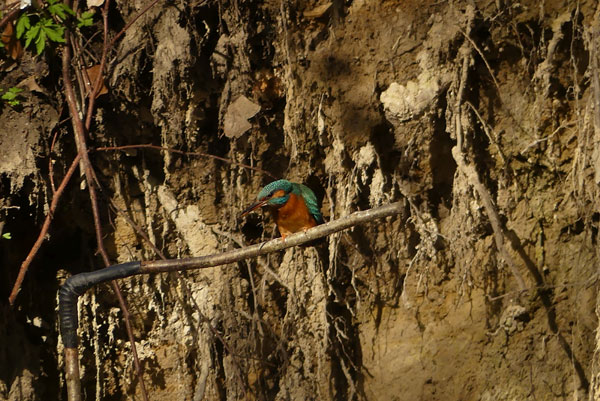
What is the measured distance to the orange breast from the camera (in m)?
3.76

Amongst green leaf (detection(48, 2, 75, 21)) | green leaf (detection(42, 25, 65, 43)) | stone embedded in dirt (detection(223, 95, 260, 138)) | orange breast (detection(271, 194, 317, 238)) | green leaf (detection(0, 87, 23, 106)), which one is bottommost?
orange breast (detection(271, 194, 317, 238))

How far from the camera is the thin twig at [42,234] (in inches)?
145

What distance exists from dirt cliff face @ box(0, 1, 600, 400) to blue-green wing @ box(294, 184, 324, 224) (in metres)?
0.22

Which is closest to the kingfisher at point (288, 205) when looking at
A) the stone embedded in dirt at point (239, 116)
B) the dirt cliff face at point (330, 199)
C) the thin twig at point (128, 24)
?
the dirt cliff face at point (330, 199)

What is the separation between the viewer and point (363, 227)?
4172mm

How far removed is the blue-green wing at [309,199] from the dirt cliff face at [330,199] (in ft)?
0.72

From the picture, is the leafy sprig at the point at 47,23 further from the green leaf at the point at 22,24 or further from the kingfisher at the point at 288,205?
the kingfisher at the point at 288,205

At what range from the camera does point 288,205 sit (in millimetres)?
3750

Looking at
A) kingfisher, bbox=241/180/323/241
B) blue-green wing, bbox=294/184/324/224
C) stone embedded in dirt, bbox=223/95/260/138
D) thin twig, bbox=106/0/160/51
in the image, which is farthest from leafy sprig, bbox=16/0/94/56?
blue-green wing, bbox=294/184/324/224

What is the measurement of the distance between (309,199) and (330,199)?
10.0 inches

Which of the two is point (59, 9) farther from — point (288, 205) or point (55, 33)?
point (288, 205)

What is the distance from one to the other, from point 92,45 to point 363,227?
1.78 m

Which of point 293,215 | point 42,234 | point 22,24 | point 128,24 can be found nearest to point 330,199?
point 293,215

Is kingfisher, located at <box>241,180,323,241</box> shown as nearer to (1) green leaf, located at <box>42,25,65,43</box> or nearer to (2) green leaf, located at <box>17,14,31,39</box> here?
(1) green leaf, located at <box>42,25,65,43</box>
